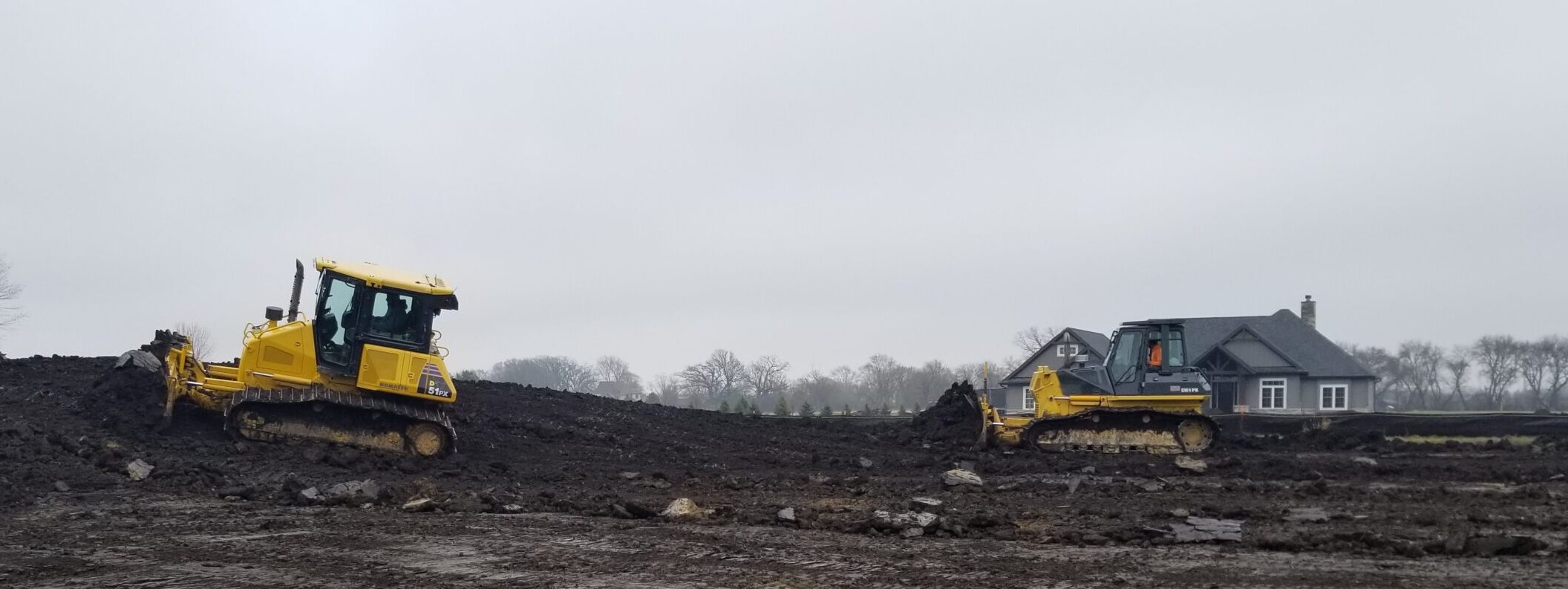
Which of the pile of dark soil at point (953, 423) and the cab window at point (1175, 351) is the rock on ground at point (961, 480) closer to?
the pile of dark soil at point (953, 423)

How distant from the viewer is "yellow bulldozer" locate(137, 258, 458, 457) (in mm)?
15609

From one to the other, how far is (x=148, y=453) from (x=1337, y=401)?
1564 inches

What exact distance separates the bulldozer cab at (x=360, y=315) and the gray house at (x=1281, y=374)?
32.7 m

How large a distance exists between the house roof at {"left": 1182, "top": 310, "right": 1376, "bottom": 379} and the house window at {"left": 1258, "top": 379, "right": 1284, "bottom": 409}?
107 centimetres

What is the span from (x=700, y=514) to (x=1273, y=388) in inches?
1465

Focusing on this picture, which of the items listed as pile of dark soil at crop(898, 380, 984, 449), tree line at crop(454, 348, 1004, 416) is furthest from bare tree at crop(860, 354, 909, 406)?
pile of dark soil at crop(898, 380, 984, 449)

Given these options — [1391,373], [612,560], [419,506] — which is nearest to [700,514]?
[612,560]

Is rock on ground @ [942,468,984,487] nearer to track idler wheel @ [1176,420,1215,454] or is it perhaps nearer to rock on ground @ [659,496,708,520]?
rock on ground @ [659,496,708,520]

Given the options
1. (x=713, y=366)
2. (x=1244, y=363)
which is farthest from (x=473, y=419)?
(x=713, y=366)

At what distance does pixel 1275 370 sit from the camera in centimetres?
4228

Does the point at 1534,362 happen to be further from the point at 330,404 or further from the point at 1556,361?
the point at 330,404

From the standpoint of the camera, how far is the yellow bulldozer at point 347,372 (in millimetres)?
15609

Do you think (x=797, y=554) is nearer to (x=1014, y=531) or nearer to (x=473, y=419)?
(x=1014, y=531)

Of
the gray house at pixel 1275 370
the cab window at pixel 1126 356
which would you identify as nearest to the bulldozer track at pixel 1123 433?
the cab window at pixel 1126 356
